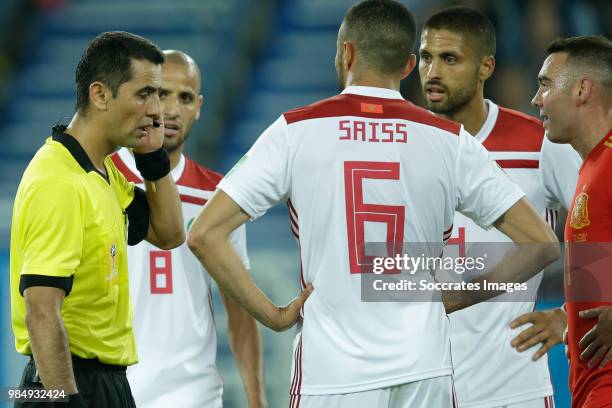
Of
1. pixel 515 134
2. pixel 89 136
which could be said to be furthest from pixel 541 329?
pixel 89 136

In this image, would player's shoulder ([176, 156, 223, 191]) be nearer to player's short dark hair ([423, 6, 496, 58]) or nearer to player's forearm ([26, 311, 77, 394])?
player's short dark hair ([423, 6, 496, 58])

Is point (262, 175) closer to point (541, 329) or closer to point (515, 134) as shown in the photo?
point (541, 329)

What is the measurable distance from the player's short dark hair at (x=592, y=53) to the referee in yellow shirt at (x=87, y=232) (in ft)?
5.73

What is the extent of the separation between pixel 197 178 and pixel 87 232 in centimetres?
170

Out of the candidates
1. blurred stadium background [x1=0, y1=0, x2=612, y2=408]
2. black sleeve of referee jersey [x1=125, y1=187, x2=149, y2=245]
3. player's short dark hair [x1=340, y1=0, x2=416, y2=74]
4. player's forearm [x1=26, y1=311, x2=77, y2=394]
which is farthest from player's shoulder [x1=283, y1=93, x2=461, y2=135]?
blurred stadium background [x1=0, y1=0, x2=612, y2=408]

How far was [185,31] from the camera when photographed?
12.8 metres

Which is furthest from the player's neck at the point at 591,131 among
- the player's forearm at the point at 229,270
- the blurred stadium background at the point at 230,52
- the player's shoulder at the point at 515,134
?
the blurred stadium background at the point at 230,52

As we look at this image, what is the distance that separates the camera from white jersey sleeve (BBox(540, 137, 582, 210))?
5004 millimetres

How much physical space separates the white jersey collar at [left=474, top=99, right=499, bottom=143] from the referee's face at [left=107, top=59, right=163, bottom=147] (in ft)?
5.50

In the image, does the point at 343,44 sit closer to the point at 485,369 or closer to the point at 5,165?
the point at 485,369

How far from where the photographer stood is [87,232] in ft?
12.4

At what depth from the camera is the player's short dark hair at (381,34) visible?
4.16 meters

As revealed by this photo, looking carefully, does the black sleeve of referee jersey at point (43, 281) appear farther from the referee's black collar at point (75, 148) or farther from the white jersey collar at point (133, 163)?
the white jersey collar at point (133, 163)

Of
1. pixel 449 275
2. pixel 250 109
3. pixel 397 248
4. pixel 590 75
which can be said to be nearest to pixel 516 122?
pixel 590 75
